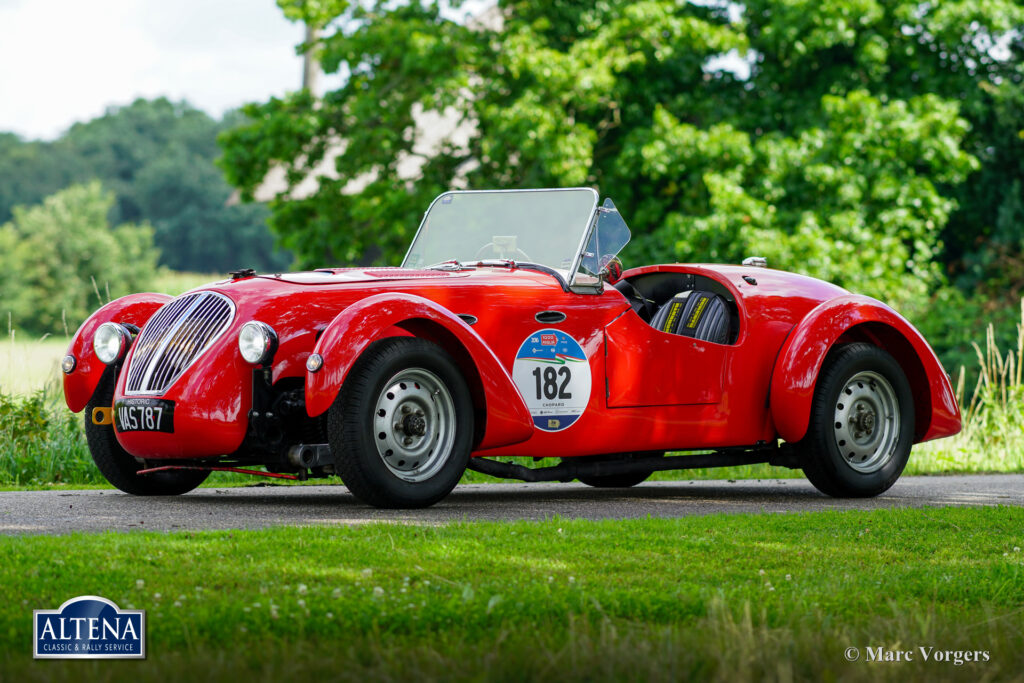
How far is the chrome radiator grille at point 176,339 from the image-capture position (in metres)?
6.81

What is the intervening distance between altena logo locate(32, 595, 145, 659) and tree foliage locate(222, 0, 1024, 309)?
59.4ft

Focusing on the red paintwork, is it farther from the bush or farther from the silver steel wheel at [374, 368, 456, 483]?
the bush

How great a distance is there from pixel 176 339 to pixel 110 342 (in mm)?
941

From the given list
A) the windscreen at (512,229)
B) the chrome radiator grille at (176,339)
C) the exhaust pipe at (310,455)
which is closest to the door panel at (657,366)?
the windscreen at (512,229)

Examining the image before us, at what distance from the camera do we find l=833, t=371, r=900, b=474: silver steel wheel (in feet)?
28.3

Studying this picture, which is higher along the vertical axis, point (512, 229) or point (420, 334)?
point (512, 229)

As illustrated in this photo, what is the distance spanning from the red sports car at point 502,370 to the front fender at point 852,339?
15mm

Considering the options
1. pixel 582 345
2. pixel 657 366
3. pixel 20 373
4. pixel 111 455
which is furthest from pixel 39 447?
pixel 657 366

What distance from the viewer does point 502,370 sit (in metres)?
6.99

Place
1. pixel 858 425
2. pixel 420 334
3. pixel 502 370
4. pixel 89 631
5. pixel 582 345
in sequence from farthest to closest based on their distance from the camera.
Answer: pixel 858 425 → pixel 582 345 → pixel 502 370 → pixel 420 334 → pixel 89 631

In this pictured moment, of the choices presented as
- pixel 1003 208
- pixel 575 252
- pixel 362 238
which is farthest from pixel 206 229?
pixel 575 252

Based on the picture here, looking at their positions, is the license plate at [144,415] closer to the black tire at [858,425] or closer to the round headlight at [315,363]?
the round headlight at [315,363]

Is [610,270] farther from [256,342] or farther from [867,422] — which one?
[256,342]

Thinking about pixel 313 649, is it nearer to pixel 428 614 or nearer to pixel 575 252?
pixel 428 614
